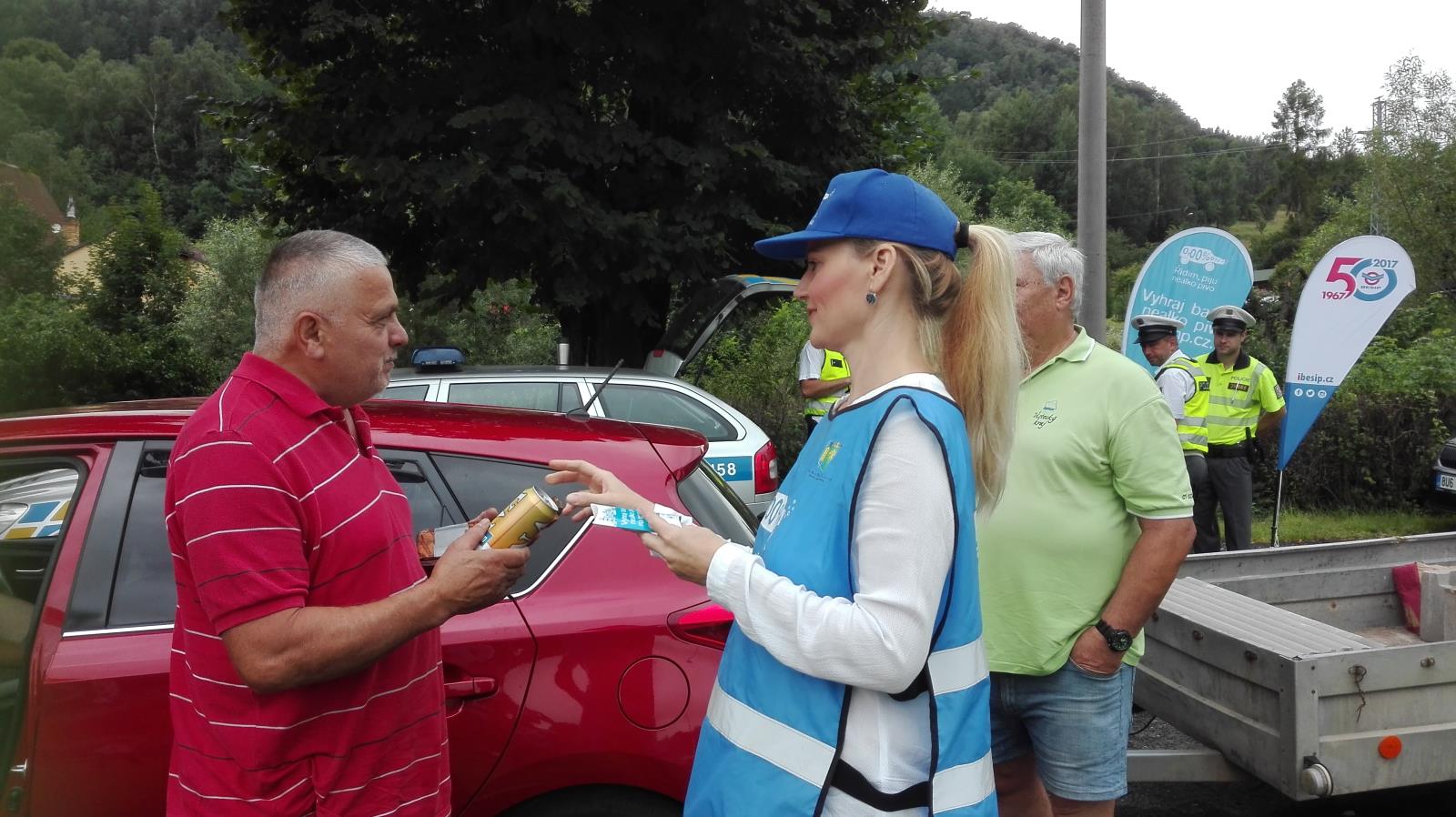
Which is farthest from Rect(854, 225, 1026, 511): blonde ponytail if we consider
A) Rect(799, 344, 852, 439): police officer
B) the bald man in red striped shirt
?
Rect(799, 344, 852, 439): police officer

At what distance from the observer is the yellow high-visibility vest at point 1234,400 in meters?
7.89

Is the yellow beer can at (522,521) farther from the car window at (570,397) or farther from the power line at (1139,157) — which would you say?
the power line at (1139,157)

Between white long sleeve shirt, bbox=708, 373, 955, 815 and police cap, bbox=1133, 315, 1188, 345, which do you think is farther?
police cap, bbox=1133, 315, 1188, 345

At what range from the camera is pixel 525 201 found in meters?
9.47

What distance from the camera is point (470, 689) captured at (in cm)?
253

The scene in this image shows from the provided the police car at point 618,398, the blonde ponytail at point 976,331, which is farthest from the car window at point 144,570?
the police car at point 618,398

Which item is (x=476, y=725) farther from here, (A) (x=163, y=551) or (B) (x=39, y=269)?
(B) (x=39, y=269)

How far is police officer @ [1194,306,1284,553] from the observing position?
7891 mm

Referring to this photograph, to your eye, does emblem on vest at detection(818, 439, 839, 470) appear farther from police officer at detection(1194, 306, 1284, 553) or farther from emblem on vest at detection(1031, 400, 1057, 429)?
police officer at detection(1194, 306, 1284, 553)

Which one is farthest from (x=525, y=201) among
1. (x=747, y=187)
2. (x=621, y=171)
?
(x=747, y=187)

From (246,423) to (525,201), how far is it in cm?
798

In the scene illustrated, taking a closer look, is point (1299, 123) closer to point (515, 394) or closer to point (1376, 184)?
point (1376, 184)

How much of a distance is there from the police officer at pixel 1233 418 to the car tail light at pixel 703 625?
6.29 metres

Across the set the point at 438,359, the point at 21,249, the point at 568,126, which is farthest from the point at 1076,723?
the point at 568,126
